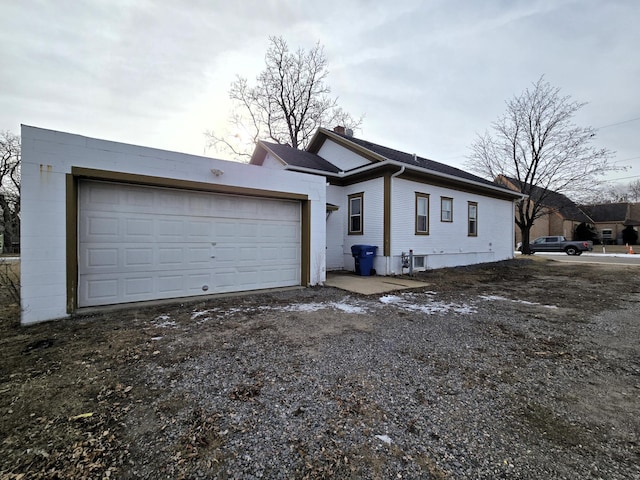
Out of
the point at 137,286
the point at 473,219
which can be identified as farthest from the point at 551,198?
the point at 137,286

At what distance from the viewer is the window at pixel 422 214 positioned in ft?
36.6

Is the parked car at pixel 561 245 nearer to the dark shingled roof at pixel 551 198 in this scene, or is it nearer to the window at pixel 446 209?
the dark shingled roof at pixel 551 198

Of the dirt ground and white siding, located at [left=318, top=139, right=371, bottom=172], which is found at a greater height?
white siding, located at [left=318, top=139, right=371, bottom=172]

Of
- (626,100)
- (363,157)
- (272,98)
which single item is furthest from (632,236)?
(272,98)

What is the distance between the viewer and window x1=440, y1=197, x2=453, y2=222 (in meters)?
12.1

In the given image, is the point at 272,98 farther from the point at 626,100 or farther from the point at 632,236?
the point at 632,236

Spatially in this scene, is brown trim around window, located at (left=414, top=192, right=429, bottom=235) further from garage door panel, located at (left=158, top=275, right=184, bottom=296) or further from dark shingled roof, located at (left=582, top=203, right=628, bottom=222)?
dark shingled roof, located at (left=582, top=203, right=628, bottom=222)

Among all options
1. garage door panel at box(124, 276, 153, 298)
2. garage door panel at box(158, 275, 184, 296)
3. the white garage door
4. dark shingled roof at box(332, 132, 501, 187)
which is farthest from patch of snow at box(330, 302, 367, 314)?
dark shingled roof at box(332, 132, 501, 187)

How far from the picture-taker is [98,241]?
5262 mm

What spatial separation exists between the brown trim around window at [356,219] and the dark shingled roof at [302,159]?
1464 millimetres

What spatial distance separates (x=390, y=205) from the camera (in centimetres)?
1011

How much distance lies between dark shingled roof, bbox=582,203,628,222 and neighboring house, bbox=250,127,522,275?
3123 cm

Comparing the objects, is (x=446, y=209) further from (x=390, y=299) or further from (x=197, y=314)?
(x=197, y=314)

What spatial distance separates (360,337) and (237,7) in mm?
7845
